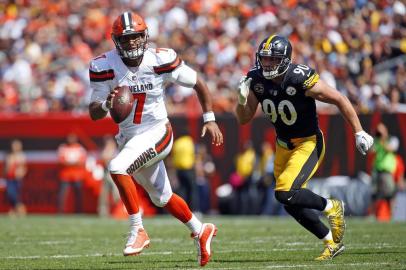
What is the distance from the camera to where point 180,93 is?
52.0 ft

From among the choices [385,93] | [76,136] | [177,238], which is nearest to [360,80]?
[385,93]

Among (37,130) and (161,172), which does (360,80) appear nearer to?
(37,130)

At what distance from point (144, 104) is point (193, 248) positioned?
1797mm

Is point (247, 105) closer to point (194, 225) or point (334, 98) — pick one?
point (334, 98)

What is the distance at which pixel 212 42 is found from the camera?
1662cm

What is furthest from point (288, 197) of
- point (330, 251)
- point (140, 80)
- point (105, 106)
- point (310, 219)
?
point (105, 106)

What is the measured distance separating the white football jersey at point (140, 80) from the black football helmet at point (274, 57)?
53 cm

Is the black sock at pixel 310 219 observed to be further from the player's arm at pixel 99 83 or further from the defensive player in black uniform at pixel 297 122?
the player's arm at pixel 99 83

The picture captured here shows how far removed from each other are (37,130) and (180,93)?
262cm

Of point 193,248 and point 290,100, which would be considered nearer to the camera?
point 290,100

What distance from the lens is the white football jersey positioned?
6.42 m

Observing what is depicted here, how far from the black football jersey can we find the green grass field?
37.3 inches

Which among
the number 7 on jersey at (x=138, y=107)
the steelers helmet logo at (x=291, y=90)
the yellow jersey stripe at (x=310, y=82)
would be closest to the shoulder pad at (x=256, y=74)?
the steelers helmet logo at (x=291, y=90)

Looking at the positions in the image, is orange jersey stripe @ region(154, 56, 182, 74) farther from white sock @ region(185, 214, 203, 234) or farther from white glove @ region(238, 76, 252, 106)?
white sock @ region(185, 214, 203, 234)
